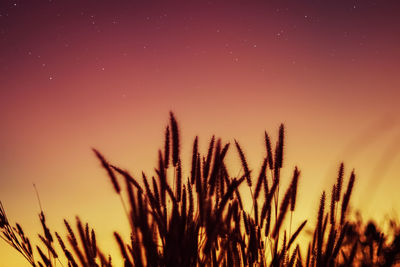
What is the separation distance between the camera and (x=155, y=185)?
1.34m

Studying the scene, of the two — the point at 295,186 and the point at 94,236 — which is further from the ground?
the point at 295,186

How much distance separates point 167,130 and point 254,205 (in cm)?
40

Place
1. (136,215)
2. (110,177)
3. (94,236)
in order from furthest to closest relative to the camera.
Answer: (94,236) < (110,177) < (136,215)

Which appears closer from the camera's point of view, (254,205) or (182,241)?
(182,241)

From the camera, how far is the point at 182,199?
124 centimetres

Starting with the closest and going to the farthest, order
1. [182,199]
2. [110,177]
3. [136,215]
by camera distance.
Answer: [136,215]
[182,199]
[110,177]

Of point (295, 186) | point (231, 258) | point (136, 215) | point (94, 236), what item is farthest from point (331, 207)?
point (94, 236)

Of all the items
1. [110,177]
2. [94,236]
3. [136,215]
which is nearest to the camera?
[136,215]

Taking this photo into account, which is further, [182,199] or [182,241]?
[182,199]

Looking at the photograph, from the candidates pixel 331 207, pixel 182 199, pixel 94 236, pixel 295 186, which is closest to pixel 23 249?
pixel 94 236

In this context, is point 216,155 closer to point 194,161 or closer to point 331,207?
point 194,161

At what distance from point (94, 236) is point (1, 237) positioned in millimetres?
343

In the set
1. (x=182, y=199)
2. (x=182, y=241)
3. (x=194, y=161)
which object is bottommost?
(x=182, y=241)

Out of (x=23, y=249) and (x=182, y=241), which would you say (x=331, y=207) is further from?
(x=23, y=249)
